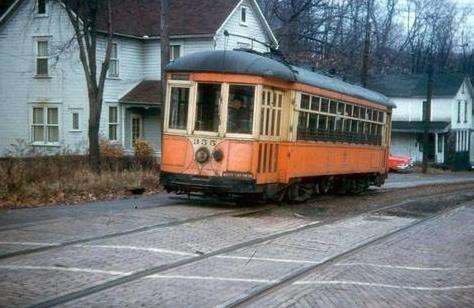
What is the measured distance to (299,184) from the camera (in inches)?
680

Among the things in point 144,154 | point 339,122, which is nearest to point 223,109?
point 339,122

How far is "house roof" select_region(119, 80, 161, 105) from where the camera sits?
32750 mm

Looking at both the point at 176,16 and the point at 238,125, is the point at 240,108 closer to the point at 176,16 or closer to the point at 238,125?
the point at 238,125

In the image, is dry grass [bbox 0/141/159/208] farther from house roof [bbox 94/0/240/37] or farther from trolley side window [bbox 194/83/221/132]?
house roof [bbox 94/0/240/37]

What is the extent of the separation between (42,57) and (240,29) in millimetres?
10069

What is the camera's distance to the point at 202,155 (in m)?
14.8

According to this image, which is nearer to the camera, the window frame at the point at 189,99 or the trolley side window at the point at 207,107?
the trolley side window at the point at 207,107

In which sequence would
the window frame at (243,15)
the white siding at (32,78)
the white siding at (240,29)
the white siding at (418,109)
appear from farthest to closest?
the white siding at (418,109)
the window frame at (243,15)
the white siding at (240,29)
the white siding at (32,78)

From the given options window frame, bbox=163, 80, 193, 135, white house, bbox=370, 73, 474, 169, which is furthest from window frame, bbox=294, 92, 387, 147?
white house, bbox=370, 73, 474, 169

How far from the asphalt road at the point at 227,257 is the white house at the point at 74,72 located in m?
18.1

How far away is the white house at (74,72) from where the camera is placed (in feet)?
107

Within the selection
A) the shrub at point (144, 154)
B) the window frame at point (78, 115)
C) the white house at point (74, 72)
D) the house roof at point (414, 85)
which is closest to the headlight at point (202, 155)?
the shrub at point (144, 154)

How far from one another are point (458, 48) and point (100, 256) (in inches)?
3136

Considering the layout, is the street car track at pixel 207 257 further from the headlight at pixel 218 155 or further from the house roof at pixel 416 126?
the house roof at pixel 416 126
